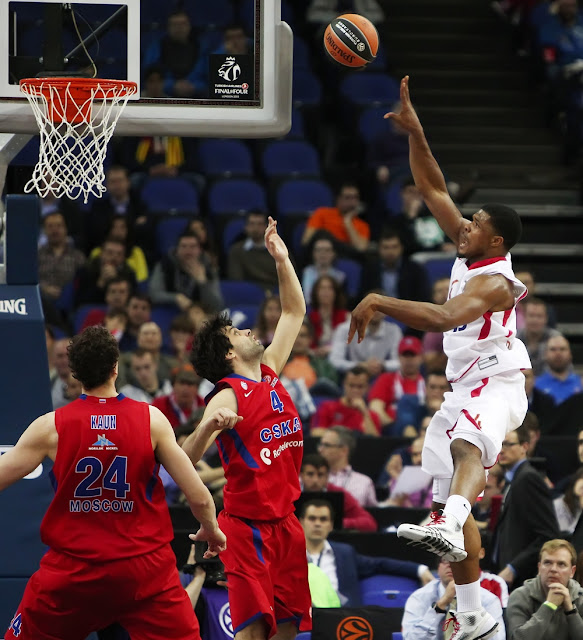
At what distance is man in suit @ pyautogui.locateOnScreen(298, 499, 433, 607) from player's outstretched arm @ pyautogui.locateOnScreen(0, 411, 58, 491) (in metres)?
3.17

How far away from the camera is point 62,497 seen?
19.6 feet

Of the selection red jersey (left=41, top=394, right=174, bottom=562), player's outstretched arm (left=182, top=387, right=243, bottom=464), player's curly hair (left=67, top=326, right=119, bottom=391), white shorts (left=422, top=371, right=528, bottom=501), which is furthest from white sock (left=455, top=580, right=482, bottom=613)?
player's curly hair (left=67, top=326, right=119, bottom=391)

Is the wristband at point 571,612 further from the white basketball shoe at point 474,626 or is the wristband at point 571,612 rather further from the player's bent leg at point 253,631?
the player's bent leg at point 253,631

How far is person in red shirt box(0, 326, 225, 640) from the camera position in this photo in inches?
233

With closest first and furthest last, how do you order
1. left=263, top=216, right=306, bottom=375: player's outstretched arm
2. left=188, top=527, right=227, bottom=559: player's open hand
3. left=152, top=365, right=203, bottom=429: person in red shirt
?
left=188, top=527, right=227, bottom=559: player's open hand
left=263, top=216, right=306, bottom=375: player's outstretched arm
left=152, top=365, right=203, bottom=429: person in red shirt

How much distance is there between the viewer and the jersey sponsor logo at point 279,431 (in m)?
6.72

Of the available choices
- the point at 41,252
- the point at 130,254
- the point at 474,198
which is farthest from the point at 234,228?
the point at 474,198

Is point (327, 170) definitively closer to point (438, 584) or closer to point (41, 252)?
point (41, 252)

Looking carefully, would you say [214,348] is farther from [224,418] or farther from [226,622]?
[226,622]

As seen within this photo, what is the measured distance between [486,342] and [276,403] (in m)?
1.15

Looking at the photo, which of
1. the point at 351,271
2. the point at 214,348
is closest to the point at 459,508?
the point at 214,348

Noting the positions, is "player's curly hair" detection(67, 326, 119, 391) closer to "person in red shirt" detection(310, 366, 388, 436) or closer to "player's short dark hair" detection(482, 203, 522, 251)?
"player's short dark hair" detection(482, 203, 522, 251)

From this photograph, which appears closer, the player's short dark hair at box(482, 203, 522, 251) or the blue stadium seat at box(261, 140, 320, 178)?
the player's short dark hair at box(482, 203, 522, 251)

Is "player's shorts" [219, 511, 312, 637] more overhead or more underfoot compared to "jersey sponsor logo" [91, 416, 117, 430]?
more underfoot
